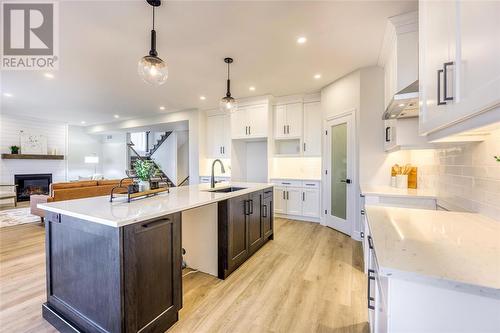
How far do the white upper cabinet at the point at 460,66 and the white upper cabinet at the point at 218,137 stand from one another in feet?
15.8

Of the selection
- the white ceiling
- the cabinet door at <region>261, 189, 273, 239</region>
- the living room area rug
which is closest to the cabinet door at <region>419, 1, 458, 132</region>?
the white ceiling

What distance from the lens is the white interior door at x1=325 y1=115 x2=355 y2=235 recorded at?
3.70 metres

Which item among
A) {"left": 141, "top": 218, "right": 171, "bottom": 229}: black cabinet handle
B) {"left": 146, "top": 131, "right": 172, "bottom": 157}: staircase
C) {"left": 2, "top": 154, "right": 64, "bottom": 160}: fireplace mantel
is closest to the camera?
{"left": 141, "top": 218, "right": 171, "bottom": 229}: black cabinet handle

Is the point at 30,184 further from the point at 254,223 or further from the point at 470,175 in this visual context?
the point at 470,175

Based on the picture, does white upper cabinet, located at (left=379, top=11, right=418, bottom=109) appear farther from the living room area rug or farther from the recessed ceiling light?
the living room area rug

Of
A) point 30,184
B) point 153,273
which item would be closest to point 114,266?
point 153,273

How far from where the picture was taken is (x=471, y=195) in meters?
1.54

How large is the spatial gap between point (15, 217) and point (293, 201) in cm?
637

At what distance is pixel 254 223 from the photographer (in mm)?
2953

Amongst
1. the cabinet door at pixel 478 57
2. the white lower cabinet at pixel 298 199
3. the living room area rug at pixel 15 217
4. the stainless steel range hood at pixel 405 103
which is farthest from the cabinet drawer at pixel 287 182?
the living room area rug at pixel 15 217

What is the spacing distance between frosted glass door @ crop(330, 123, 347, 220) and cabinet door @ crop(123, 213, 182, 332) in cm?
318

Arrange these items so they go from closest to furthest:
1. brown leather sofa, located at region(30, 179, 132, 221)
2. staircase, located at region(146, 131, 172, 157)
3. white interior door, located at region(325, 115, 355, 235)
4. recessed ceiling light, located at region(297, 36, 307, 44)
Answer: recessed ceiling light, located at region(297, 36, 307, 44)
white interior door, located at region(325, 115, 355, 235)
brown leather sofa, located at region(30, 179, 132, 221)
staircase, located at region(146, 131, 172, 157)

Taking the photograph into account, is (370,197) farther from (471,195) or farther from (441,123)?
(441,123)

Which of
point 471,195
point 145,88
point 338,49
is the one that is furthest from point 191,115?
point 471,195
